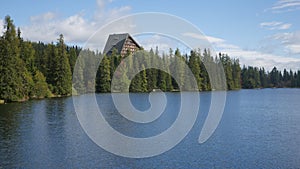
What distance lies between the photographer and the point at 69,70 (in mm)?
78188

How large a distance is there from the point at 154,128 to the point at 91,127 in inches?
224

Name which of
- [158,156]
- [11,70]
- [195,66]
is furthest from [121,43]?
[158,156]

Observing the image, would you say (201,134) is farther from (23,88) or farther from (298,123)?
(23,88)

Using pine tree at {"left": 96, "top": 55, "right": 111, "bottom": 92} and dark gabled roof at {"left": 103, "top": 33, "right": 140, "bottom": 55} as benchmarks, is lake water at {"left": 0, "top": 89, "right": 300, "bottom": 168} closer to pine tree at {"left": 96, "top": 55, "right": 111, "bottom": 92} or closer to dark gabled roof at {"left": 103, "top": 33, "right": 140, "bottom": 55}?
pine tree at {"left": 96, "top": 55, "right": 111, "bottom": 92}

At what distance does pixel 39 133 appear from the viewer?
88.4 ft

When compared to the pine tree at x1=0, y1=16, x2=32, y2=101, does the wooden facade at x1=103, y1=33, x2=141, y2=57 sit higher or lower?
higher

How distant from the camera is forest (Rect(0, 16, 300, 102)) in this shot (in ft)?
189

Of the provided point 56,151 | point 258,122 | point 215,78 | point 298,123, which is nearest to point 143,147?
point 56,151

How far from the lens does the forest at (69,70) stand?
5755 cm

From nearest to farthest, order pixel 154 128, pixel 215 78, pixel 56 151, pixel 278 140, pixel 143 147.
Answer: pixel 56 151
pixel 143 147
pixel 278 140
pixel 154 128
pixel 215 78

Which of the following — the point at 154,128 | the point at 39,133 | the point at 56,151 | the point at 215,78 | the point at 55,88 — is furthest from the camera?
the point at 215,78

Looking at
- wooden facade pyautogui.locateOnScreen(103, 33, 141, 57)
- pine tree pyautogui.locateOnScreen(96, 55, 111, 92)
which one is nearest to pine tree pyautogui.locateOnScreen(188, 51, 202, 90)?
wooden facade pyautogui.locateOnScreen(103, 33, 141, 57)

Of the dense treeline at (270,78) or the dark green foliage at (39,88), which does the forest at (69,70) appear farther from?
the dense treeline at (270,78)

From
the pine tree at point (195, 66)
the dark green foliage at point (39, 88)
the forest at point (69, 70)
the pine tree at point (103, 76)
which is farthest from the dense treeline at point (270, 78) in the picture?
the dark green foliage at point (39, 88)
